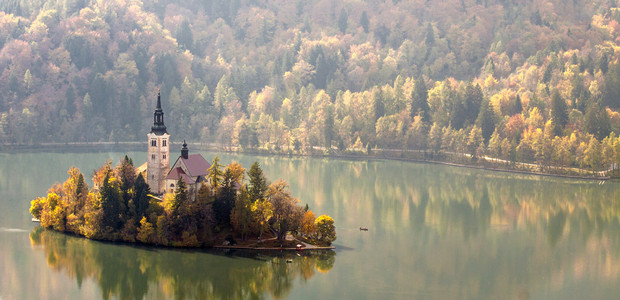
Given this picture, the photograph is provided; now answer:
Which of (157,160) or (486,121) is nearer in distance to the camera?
(157,160)

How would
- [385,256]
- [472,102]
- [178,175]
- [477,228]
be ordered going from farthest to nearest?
[472,102] → [477,228] → [178,175] → [385,256]

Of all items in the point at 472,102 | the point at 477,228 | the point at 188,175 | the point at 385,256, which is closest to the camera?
the point at 385,256

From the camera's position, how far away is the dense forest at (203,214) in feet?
244

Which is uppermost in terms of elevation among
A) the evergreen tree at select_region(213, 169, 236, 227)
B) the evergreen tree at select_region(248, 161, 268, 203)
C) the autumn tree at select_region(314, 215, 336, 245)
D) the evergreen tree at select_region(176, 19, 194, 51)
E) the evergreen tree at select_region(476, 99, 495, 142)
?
the evergreen tree at select_region(176, 19, 194, 51)

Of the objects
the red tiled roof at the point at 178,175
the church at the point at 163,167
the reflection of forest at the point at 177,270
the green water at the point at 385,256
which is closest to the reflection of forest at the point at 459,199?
the green water at the point at 385,256

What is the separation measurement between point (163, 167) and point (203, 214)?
7.31m

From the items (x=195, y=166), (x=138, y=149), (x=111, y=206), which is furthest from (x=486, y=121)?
(x=111, y=206)

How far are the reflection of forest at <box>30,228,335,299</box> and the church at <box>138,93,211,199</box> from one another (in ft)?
23.0

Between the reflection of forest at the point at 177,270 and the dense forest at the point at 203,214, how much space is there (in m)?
1.52

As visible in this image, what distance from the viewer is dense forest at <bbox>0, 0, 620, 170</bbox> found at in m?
140

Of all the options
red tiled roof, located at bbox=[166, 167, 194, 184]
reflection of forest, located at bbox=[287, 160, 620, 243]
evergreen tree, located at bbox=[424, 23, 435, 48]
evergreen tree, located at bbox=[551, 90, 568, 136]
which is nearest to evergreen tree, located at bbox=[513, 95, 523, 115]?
evergreen tree, located at bbox=[551, 90, 568, 136]

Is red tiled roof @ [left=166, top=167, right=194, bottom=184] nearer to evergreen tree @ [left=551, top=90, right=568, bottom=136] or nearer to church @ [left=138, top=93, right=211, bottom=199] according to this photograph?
church @ [left=138, top=93, right=211, bottom=199]

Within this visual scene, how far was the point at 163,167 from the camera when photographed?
7981 centimetres

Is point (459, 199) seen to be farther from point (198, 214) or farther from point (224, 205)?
point (198, 214)
